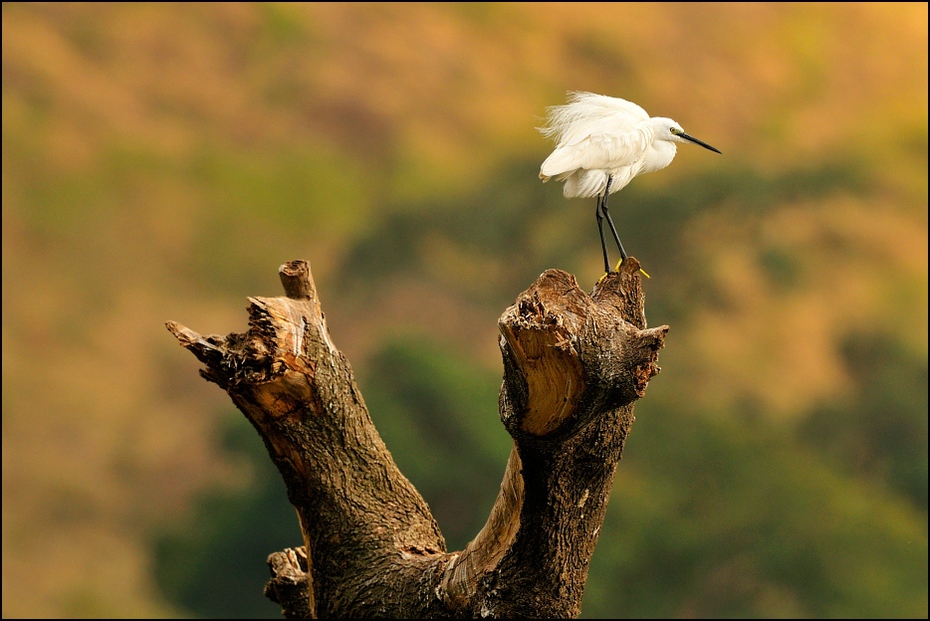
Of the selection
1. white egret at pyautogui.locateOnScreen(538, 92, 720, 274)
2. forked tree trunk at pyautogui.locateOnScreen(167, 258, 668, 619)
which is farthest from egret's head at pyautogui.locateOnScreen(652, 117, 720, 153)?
forked tree trunk at pyautogui.locateOnScreen(167, 258, 668, 619)

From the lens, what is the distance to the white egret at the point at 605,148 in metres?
2.00

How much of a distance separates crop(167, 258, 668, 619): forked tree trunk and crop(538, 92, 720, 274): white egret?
0.29 metres

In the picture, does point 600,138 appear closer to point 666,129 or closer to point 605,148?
point 605,148

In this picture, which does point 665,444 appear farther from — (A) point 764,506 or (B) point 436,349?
(B) point 436,349

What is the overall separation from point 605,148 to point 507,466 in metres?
0.69

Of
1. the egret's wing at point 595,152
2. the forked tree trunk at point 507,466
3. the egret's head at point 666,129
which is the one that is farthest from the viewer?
the egret's head at point 666,129

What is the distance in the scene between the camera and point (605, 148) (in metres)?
2.00

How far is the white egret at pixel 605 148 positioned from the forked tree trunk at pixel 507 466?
0.29 meters

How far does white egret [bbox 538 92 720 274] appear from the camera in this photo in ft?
6.55

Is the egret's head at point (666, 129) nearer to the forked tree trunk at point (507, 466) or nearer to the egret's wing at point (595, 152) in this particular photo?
the egret's wing at point (595, 152)

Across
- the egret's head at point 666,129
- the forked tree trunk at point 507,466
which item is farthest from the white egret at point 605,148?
the forked tree trunk at point 507,466

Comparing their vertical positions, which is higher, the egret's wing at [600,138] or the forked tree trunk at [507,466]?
the egret's wing at [600,138]

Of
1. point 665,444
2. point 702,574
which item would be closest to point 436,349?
point 665,444

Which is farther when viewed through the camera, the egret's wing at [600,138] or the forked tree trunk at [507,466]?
the egret's wing at [600,138]
